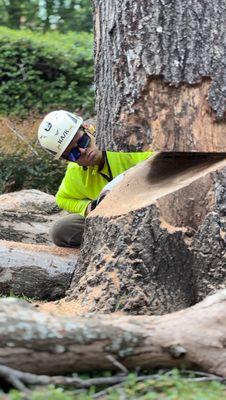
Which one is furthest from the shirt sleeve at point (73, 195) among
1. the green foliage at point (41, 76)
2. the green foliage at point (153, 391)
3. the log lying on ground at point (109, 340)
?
the green foliage at point (41, 76)

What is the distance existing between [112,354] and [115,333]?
0.10m

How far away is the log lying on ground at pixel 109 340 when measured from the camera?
3.91 meters

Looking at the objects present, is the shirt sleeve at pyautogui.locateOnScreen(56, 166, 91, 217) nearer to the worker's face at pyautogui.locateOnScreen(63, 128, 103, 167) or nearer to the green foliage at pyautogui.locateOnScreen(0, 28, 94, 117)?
the worker's face at pyautogui.locateOnScreen(63, 128, 103, 167)

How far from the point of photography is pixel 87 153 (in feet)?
21.5

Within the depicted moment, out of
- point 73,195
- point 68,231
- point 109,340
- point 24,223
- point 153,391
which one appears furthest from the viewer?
point 24,223

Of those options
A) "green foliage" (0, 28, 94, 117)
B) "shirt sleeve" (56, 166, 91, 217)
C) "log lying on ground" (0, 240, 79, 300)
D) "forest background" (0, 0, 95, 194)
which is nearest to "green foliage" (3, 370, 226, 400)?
"log lying on ground" (0, 240, 79, 300)

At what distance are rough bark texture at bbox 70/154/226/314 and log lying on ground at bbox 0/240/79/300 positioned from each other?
1123 mm

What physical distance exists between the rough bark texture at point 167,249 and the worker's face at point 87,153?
52.7 inches

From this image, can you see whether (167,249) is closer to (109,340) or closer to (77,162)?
(109,340)

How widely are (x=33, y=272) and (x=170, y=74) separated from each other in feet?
6.78

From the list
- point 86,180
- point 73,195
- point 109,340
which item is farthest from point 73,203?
point 109,340

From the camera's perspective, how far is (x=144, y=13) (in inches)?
200

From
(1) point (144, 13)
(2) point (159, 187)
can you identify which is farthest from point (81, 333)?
(1) point (144, 13)

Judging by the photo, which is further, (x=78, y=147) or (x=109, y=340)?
(x=78, y=147)
